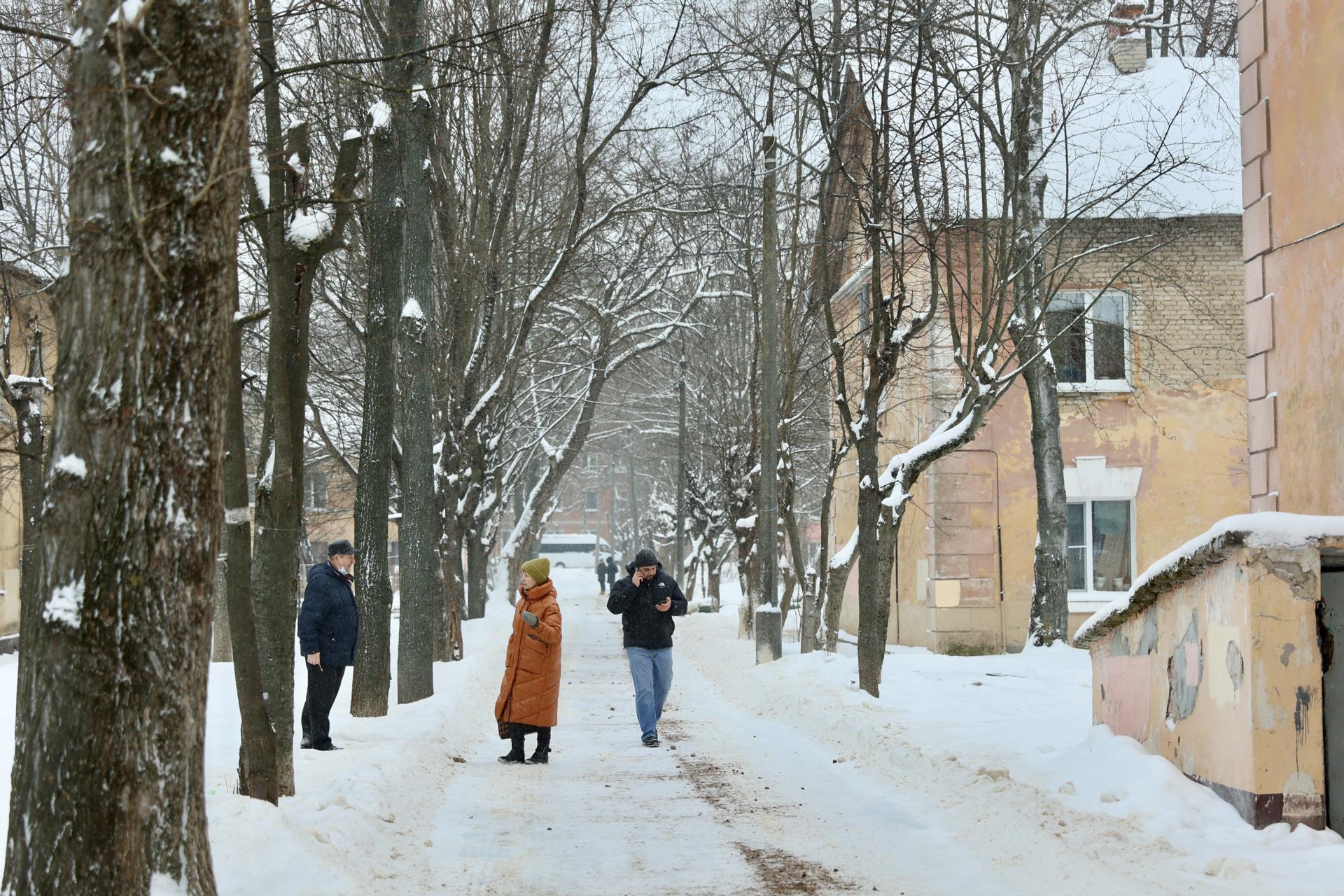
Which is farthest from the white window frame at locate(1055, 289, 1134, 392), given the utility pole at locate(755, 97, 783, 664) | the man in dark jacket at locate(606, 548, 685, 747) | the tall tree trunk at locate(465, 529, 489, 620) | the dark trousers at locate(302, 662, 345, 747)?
the dark trousers at locate(302, 662, 345, 747)

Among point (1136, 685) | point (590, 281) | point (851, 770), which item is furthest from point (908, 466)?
point (590, 281)

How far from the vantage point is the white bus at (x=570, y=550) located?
10069 cm

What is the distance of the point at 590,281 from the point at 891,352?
16.3m

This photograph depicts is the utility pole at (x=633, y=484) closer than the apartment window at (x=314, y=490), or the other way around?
the apartment window at (x=314, y=490)

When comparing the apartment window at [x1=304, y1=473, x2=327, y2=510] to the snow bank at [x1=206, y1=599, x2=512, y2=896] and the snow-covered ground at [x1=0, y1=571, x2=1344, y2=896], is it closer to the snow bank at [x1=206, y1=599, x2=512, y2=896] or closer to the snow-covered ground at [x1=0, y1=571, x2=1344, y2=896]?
the snow bank at [x1=206, y1=599, x2=512, y2=896]

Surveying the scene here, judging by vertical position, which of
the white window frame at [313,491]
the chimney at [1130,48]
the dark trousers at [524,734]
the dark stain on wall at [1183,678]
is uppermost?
the chimney at [1130,48]

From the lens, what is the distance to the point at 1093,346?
23500 mm

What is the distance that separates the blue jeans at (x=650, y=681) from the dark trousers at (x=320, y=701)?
274cm

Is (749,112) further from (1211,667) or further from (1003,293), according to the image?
(1211,667)

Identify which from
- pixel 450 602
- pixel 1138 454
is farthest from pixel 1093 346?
pixel 450 602

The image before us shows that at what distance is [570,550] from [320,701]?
91.6 m

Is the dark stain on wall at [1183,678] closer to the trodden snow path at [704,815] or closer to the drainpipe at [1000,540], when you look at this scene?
the trodden snow path at [704,815]

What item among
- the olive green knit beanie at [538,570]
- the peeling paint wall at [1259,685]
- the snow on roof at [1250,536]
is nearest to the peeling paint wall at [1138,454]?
the olive green knit beanie at [538,570]

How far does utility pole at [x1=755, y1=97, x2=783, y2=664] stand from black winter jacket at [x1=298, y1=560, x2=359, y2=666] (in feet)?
27.4
